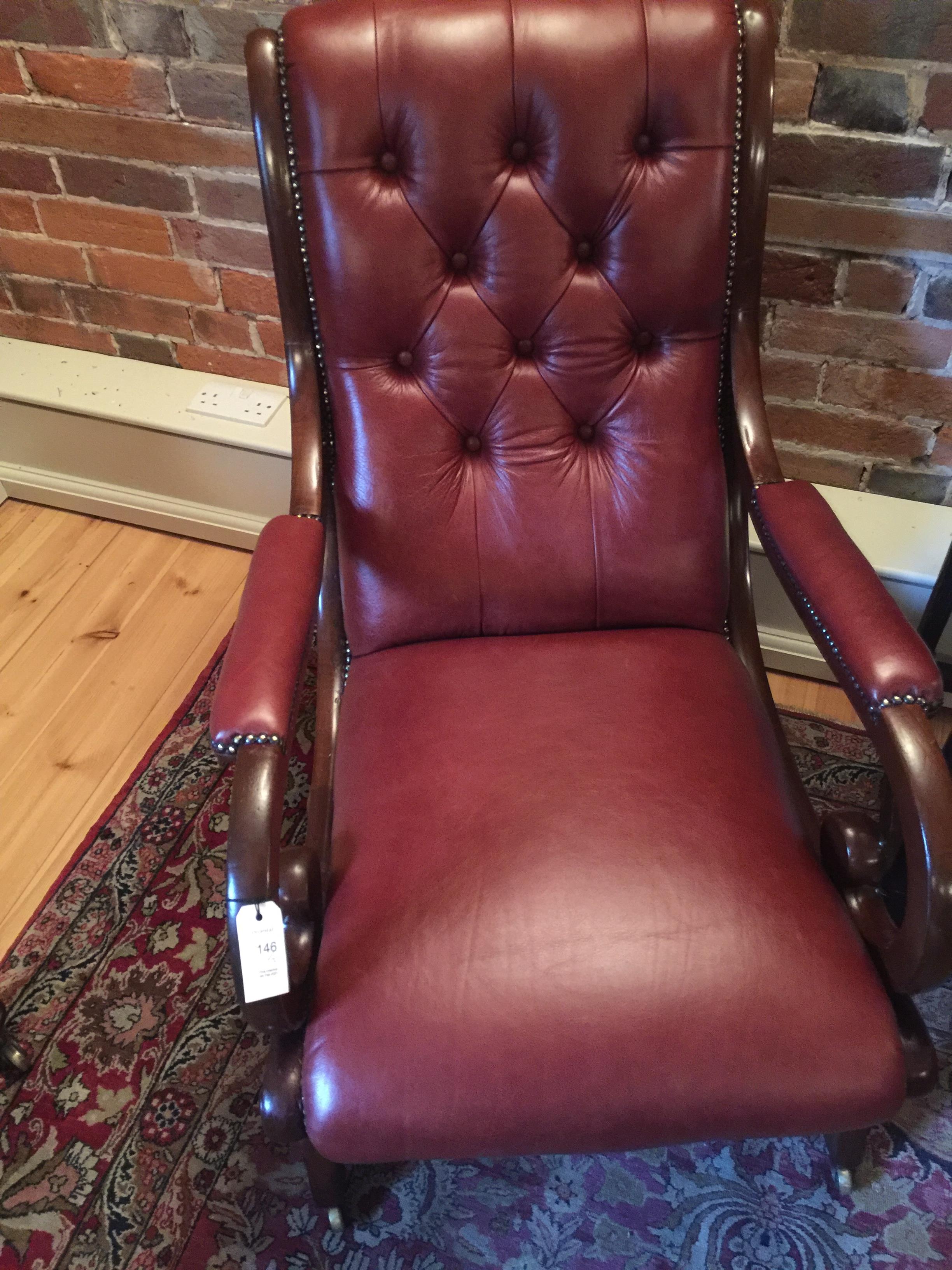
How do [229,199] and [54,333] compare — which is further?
[54,333]

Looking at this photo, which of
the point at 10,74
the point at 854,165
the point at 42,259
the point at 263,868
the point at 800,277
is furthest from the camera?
the point at 42,259

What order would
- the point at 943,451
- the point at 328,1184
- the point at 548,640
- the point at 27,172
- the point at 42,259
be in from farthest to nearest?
the point at 42,259
the point at 27,172
the point at 943,451
the point at 548,640
the point at 328,1184

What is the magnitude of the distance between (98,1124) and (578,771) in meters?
0.77

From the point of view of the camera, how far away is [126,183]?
1671mm

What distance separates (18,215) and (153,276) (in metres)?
0.29

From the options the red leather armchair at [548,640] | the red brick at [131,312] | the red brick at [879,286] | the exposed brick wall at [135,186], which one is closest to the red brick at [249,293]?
the exposed brick wall at [135,186]

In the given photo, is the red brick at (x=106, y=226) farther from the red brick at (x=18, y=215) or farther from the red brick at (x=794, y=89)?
the red brick at (x=794, y=89)

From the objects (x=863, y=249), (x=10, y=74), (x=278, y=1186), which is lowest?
(x=278, y=1186)

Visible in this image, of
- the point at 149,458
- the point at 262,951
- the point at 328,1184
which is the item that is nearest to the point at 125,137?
the point at 149,458

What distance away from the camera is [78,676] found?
173 cm

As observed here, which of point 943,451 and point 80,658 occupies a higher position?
point 943,451

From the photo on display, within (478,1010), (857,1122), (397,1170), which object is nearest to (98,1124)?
(397,1170)

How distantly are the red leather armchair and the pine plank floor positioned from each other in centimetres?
62

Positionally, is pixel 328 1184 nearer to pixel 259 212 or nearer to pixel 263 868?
pixel 263 868
